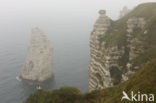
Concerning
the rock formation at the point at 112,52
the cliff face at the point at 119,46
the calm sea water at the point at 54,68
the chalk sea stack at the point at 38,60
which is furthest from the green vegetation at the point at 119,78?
the chalk sea stack at the point at 38,60

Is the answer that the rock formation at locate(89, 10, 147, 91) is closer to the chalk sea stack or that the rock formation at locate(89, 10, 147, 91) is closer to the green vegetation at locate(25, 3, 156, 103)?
the green vegetation at locate(25, 3, 156, 103)

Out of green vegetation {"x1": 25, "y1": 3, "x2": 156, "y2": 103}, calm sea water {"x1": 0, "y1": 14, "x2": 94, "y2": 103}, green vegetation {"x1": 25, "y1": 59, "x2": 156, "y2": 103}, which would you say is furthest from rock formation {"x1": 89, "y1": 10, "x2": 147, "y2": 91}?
calm sea water {"x1": 0, "y1": 14, "x2": 94, "y2": 103}

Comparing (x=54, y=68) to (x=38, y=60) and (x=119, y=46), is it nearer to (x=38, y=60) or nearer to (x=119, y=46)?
(x=38, y=60)

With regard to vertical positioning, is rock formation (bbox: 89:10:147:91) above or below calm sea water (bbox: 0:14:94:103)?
above

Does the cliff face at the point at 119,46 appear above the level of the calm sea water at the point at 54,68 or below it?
above

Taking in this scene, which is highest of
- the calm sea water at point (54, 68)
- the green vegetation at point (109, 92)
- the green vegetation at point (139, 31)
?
the green vegetation at point (139, 31)

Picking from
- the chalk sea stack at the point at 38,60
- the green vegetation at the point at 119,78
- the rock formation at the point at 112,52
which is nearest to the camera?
the green vegetation at the point at 119,78

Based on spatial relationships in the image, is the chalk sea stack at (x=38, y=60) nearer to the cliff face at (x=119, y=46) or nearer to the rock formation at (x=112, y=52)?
the cliff face at (x=119, y=46)
